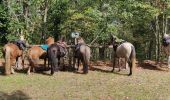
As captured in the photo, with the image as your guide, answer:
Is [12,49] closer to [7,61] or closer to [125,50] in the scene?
[7,61]

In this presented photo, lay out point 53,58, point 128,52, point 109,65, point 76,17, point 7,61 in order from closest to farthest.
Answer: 1. point 7,61
2. point 53,58
3. point 128,52
4. point 109,65
5. point 76,17

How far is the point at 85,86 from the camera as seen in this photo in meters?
16.0

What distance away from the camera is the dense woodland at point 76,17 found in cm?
2173

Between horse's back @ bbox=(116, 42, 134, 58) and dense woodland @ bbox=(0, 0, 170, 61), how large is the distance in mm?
2798

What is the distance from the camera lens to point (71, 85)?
1617 cm

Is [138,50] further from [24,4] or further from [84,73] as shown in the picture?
[84,73]

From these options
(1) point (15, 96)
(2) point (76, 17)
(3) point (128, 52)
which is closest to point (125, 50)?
(3) point (128, 52)

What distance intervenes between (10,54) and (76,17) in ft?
19.8

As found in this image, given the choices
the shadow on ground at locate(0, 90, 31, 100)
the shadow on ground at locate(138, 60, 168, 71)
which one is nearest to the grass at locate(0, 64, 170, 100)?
the shadow on ground at locate(0, 90, 31, 100)

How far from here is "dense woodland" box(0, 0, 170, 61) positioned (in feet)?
71.3

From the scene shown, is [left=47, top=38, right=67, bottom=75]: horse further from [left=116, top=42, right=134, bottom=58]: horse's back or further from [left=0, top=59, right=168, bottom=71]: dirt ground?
[left=116, top=42, right=134, bottom=58]: horse's back

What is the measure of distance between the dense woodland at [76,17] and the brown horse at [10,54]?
494 centimetres

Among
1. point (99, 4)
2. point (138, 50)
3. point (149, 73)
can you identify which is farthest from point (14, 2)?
point (138, 50)

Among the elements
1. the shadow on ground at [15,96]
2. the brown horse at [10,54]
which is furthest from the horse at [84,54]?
the shadow on ground at [15,96]
